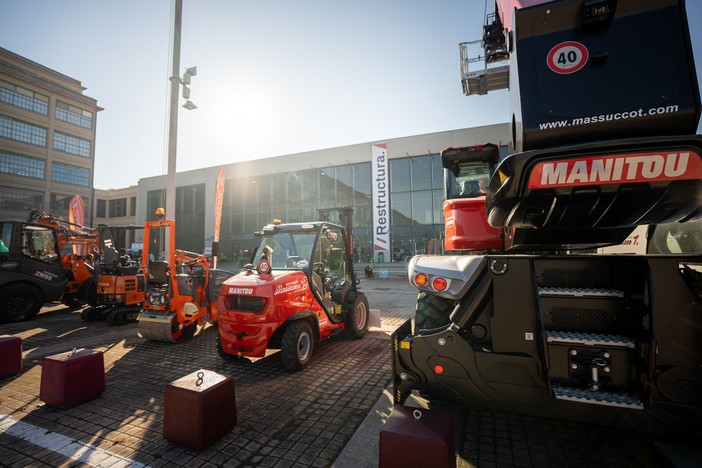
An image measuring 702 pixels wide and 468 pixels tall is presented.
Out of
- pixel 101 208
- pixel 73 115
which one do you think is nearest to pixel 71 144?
pixel 73 115

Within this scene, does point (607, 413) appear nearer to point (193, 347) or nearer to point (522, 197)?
point (522, 197)

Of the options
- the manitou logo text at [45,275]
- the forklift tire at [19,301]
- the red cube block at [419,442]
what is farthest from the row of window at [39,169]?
the red cube block at [419,442]

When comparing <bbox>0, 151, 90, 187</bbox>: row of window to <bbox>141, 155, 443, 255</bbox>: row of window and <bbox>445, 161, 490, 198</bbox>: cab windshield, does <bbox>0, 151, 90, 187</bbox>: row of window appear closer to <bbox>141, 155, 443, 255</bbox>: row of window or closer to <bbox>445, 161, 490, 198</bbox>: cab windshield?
<bbox>141, 155, 443, 255</bbox>: row of window

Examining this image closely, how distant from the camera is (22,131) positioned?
31359 mm

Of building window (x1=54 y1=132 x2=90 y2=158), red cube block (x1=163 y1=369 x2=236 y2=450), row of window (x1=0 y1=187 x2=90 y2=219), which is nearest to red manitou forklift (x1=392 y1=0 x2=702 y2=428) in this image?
red cube block (x1=163 y1=369 x2=236 y2=450)

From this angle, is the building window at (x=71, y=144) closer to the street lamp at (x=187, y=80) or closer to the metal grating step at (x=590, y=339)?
the street lamp at (x=187, y=80)

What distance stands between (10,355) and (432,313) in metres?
5.92

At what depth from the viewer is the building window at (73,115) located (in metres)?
34.9

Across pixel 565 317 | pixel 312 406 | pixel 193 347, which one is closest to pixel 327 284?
pixel 312 406

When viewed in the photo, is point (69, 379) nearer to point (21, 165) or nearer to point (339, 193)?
point (339, 193)

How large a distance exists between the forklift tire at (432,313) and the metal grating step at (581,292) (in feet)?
2.81

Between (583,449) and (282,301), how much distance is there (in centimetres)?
366

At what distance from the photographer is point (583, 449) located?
263 centimetres

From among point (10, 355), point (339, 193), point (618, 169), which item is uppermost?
point (339, 193)
